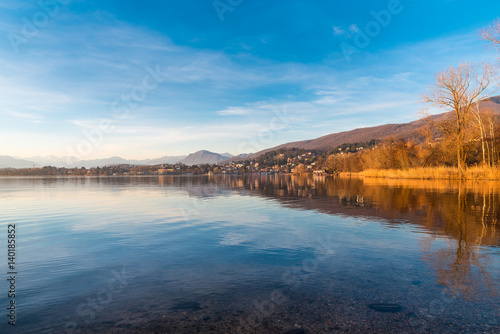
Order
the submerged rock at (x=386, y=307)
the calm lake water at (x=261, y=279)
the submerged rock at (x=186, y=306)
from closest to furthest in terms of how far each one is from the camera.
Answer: the calm lake water at (x=261, y=279) → the submerged rock at (x=386, y=307) → the submerged rock at (x=186, y=306)

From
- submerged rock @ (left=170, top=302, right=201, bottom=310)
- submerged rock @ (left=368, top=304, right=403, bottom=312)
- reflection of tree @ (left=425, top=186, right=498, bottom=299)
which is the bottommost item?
reflection of tree @ (left=425, top=186, right=498, bottom=299)

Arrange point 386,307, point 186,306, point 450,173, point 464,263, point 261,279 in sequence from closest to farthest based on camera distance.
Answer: point 386,307, point 186,306, point 261,279, point 464,263, point 450,173

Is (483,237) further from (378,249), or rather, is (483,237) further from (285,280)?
(285,280)

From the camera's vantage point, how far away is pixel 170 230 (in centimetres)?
1350

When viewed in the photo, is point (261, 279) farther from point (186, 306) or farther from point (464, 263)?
point (464, 263)

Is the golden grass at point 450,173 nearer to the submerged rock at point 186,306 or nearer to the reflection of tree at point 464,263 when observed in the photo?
the reflection of tree at point 464,263

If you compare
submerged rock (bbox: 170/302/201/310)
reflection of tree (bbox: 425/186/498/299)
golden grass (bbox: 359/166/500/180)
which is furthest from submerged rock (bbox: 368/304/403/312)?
golden grass (bbox: 359/166/500/180)

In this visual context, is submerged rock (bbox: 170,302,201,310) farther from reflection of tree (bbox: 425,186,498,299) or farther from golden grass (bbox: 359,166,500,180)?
golden grass (bbox: 359,166,500,180)

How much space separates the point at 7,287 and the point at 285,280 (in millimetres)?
6772

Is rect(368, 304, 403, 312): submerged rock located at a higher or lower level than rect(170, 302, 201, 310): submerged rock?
lower

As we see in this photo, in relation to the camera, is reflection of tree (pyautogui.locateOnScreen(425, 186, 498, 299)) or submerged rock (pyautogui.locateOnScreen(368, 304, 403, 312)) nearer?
submerged rock (pyautogui.locateOnScreen(368, 304, 403, 312))

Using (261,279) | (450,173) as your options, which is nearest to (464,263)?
(261,279)

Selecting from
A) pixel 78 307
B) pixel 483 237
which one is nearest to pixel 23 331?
pixel 78 307

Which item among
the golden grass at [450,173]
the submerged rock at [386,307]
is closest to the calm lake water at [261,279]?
the submerged rock at [386,307]
